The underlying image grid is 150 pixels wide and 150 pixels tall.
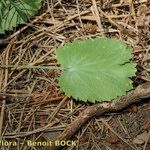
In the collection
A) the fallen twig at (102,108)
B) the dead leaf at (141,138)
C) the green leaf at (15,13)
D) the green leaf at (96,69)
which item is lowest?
the dead leaf at (141,138)

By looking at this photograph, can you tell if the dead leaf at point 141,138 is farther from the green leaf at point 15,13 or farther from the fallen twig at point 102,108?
the green leaf at point 15,13

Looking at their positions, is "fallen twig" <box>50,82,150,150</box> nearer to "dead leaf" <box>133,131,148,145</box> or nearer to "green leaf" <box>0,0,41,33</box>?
"dead leaf" <box>133,131,148,145</box>

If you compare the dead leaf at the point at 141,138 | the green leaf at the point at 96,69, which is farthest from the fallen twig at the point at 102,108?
the dead leaf at the point at 141,138

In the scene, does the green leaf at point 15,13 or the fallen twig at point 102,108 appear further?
the green leaf at point 15,13

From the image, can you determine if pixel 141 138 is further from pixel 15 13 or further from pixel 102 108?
pixel 15 13

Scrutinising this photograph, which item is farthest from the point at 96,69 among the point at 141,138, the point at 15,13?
the point at 15,13

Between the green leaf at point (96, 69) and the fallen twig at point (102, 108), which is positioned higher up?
the green leaf at point (96, 69)
